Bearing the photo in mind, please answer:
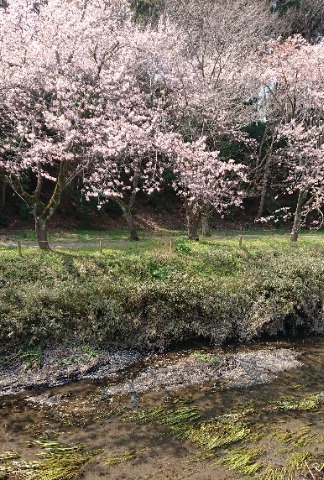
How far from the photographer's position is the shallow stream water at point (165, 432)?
7105 millimetres

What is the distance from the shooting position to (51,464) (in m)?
7.11

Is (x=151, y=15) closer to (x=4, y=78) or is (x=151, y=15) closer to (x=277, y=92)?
(x=277, y=92)

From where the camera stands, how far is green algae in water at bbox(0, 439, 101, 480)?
684 centimetres

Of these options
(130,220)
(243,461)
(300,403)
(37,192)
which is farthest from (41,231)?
(243,461)

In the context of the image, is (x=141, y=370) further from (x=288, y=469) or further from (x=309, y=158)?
(x=309, y=158)

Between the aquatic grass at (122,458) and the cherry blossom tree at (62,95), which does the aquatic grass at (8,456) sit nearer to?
the aquatic grass at (122,458)

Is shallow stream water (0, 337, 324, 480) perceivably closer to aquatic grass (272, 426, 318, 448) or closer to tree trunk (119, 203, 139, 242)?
aquatic grass (272, 426, 318, 448)

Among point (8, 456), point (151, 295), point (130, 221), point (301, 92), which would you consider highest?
point (301, 92)

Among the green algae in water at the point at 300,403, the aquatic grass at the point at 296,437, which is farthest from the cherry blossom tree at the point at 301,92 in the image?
the aquatic grass at the point at 296,437

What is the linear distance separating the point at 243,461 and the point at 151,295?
6.32 m

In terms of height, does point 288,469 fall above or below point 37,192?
below

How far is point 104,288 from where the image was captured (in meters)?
12.7

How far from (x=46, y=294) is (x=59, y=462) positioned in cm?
548

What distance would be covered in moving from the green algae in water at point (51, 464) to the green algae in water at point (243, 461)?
2452mm
